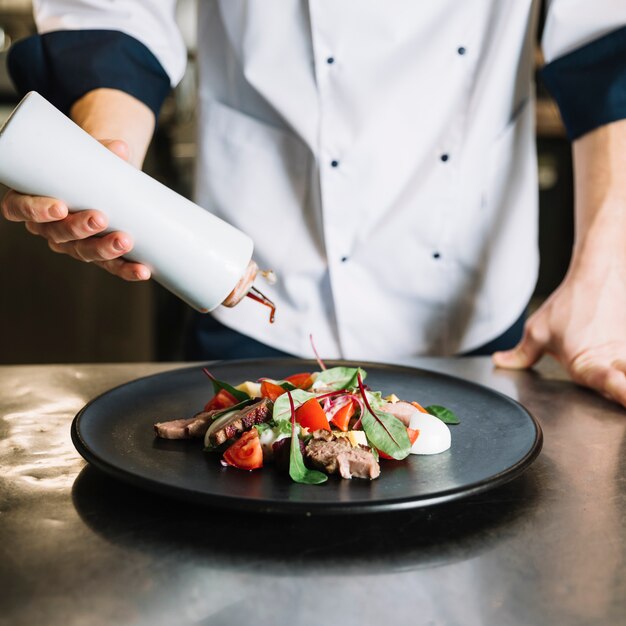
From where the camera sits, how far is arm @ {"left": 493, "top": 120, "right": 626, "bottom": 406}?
1.27m

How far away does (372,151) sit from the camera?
1475 millimetres

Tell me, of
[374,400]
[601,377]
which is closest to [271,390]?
[374,400]

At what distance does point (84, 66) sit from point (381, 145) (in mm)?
519

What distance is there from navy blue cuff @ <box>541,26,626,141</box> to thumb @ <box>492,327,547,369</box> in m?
0.37

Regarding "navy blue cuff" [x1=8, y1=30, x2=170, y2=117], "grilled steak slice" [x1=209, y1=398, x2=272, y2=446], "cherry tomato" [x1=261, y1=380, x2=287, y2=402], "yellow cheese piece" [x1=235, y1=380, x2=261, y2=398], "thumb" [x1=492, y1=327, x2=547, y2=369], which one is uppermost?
"navy blue cuff" [x1=8, y1=30, x2=170, y2=117]

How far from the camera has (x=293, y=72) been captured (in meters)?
1.47

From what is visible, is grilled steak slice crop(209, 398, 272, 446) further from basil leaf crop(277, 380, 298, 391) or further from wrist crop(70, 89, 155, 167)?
wrist crop(70, 89, 155, 167)

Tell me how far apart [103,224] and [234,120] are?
2.26 ft

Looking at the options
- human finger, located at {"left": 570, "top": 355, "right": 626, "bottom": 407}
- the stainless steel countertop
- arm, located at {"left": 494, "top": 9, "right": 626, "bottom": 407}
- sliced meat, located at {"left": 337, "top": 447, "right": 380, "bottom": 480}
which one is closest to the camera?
the stainless steel countertop

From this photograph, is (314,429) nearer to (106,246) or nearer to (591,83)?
(106,246)

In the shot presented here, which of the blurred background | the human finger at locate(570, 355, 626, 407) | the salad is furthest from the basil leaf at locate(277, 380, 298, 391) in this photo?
the blurred background

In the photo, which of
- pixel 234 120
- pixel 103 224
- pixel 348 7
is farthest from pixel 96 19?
pixel 103 224

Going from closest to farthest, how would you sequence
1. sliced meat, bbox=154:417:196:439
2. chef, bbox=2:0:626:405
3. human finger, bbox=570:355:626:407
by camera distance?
sliced meat, bbox=154:417:196:439 < human finger, bbox=570:355:626:407 < chef, bbox=2:0:626:405

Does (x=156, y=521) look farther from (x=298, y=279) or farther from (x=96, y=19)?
(x=96, y=19)
